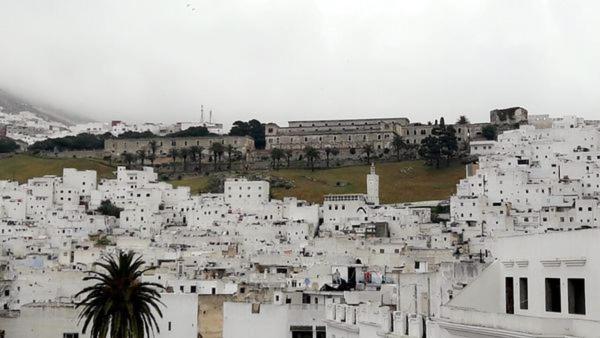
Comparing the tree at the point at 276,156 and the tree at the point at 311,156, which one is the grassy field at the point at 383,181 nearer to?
the tree at the point at 311,156

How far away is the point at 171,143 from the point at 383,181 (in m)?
37.7

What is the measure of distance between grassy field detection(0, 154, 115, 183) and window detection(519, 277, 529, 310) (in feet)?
352

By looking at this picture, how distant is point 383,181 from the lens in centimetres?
11612

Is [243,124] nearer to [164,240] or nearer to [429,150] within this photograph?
[429,150]

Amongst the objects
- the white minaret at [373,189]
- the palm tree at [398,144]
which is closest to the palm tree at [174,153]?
the palm tree at [398,144]

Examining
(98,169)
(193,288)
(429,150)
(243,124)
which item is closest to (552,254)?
(193,288)

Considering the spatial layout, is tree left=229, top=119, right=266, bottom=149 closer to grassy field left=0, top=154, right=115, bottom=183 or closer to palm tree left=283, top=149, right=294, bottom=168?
palm tree left=283, top=149, right=294, bottom=168

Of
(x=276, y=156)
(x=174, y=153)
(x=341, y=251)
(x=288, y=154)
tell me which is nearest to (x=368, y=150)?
(x=288, y=154)

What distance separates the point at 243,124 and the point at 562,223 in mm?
80551

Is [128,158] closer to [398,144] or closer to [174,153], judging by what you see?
[174,153]

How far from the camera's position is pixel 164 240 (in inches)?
3184

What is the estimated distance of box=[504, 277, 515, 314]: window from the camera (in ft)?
60.7

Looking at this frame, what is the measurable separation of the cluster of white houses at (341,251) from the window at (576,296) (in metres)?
0.04

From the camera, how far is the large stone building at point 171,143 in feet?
448
